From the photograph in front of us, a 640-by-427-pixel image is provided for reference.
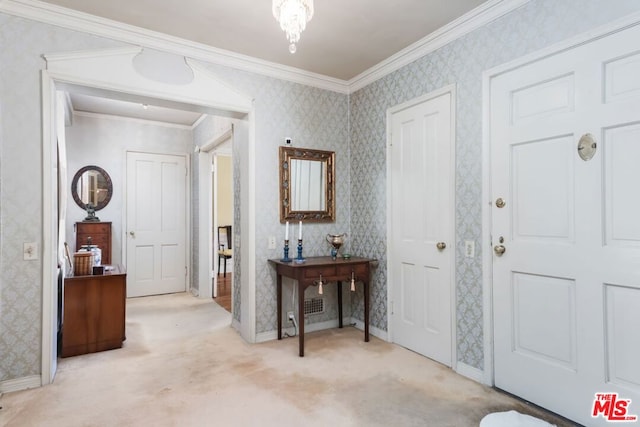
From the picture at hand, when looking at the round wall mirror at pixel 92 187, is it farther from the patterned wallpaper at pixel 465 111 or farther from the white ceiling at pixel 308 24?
the patterned wallpaper at pixel 465 111

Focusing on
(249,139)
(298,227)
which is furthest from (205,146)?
(298,227)

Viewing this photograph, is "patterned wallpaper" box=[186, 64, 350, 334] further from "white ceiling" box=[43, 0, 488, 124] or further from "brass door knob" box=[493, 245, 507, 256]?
"brass door knob" box=[493, 245, 507, 256]

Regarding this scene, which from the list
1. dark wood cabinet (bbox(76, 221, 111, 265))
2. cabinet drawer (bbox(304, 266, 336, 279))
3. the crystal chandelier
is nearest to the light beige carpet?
cabinet drawer (bbox(304, 266, 336, 279))

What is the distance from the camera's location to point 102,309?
3.20 m

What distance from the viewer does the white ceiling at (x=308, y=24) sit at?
2484 mm

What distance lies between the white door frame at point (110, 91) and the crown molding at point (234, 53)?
0.13 metres

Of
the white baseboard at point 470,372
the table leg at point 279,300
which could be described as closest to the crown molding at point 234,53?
the table leg at point 279,300

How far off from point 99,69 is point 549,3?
10.2 feet

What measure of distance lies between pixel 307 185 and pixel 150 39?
6.10ft

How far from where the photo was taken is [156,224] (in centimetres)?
553

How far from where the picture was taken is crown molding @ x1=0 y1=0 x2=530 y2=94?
248 centimetres

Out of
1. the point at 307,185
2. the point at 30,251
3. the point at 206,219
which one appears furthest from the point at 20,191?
the point at 206,219

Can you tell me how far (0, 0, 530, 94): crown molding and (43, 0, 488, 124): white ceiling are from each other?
0.16 ft

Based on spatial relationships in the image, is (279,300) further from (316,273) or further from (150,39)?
(150,39)
